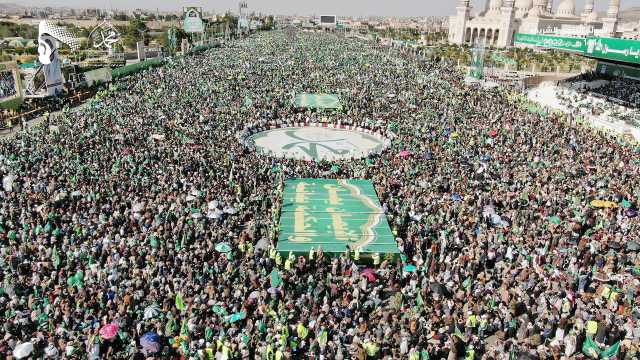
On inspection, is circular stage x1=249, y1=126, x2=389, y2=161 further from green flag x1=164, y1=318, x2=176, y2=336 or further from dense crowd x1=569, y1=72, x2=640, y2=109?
dense crowd x1=569, y1=72, x2=640, y2=109

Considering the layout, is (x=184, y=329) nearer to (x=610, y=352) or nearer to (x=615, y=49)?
(x=610, y=352)

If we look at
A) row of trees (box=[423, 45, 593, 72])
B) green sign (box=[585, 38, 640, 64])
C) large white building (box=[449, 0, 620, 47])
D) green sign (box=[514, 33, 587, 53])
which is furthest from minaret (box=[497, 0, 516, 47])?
green sign (box=[585, 38, 640, 64])

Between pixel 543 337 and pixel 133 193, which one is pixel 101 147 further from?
pixel 543 337

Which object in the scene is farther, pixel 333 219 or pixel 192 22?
pixel 192 22

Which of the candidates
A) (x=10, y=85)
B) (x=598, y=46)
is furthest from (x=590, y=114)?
(x=10, y=85)

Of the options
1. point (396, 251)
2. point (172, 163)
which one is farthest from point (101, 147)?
point (396, 251)
